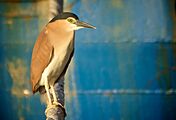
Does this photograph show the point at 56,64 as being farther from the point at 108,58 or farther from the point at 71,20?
the point at 108,58

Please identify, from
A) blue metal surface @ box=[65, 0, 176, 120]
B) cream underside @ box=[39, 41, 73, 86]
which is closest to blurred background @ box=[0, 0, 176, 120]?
blue metal surface @ box=[65, 0, 176, 120]

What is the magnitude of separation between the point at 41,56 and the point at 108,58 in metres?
0.93

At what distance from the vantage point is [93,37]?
8.00ft

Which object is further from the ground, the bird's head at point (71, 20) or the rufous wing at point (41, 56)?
the bird's head at point (71, 20)

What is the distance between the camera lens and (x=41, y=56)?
5.19 ft

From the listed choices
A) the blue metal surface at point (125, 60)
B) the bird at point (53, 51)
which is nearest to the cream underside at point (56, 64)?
the bird at point (53, 51)

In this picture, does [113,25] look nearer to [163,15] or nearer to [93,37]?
[93,37]

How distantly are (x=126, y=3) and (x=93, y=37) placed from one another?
10.5 inches

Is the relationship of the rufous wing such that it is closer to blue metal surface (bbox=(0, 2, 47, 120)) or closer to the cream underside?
the cream underside

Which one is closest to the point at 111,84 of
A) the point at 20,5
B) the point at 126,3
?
the point at 126,3

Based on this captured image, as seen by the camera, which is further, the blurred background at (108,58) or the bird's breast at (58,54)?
the blurred background at (108,58)

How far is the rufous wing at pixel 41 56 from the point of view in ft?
5.12

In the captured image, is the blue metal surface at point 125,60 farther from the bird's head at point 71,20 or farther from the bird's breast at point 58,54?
the bird's head at point 71,20

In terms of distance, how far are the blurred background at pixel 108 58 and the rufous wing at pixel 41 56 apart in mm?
838
